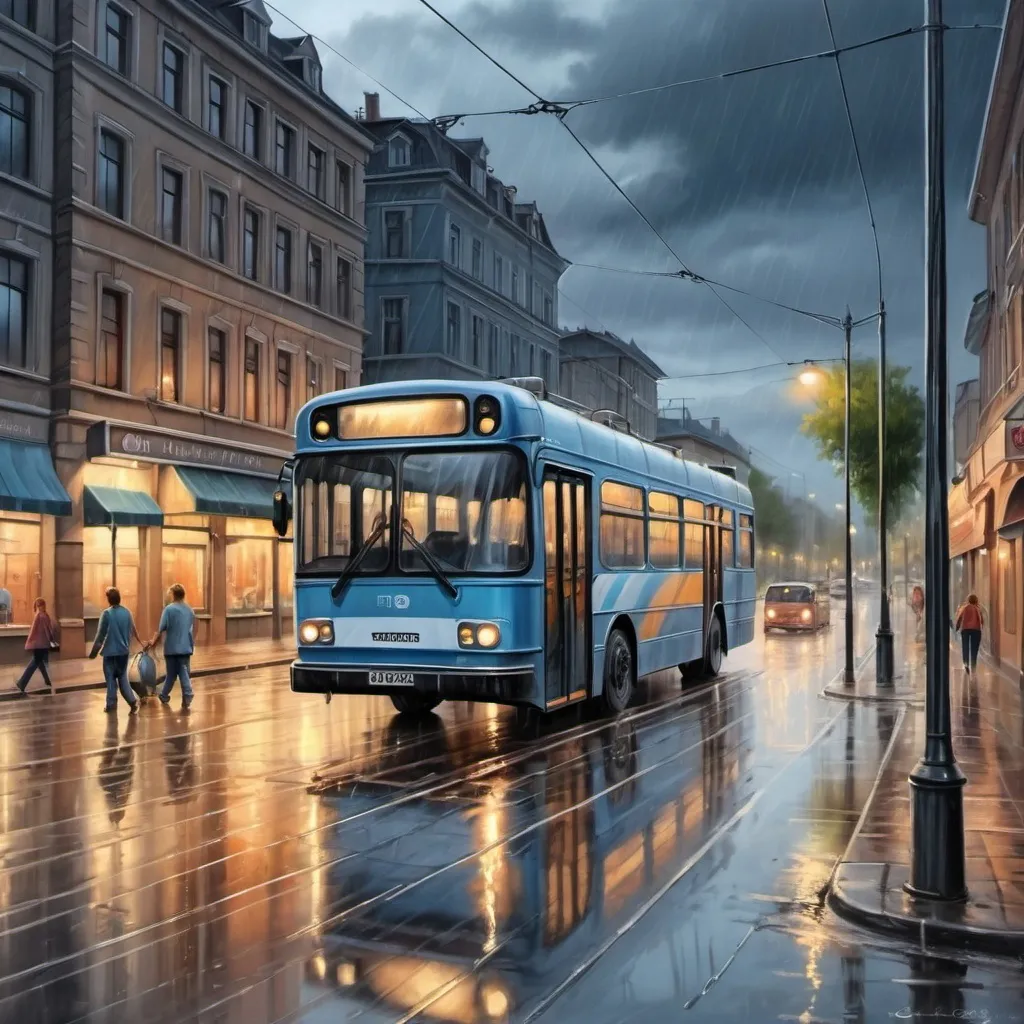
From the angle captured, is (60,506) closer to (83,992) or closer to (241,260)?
(241,260)

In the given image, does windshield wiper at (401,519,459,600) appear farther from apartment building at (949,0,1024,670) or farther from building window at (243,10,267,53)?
building window at (243,10,267,53)

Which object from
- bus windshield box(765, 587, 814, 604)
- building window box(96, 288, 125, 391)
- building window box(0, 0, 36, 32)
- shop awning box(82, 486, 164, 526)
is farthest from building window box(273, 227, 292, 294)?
bus windshield box(765, 587, 814, 604)

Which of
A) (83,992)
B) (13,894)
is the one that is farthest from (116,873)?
(83,992)

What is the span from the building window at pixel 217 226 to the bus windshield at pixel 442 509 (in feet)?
72.3

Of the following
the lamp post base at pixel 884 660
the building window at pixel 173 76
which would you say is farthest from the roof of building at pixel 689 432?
the lamp post base at pixel 884 660

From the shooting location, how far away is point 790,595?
45562 millimetres

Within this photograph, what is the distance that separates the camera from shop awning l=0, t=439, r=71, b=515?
2481 cm

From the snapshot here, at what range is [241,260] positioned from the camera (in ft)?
114

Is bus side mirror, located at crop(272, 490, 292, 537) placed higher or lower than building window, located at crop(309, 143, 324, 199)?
lower

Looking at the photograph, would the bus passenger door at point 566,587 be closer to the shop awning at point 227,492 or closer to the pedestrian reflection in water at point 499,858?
the pedestrian reflection in water at point 499,858

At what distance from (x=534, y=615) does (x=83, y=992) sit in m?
7.54

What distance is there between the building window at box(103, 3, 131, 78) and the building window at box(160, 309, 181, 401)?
5.66 meters

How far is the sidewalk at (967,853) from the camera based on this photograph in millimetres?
6645
